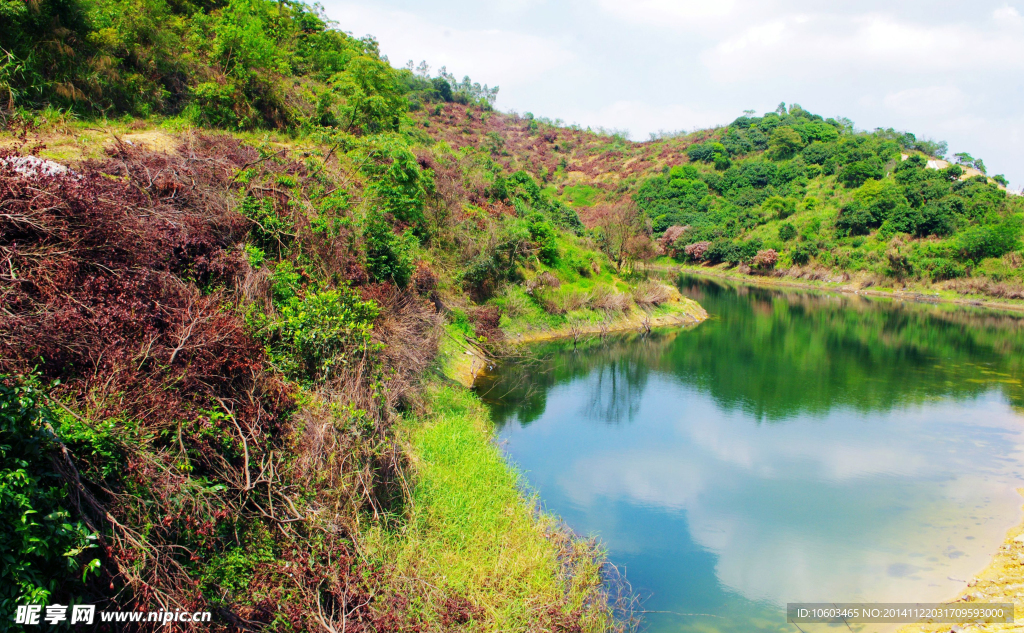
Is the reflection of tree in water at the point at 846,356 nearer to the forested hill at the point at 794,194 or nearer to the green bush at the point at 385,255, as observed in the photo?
the forested hill at the point at 794,194

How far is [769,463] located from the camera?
566 inches

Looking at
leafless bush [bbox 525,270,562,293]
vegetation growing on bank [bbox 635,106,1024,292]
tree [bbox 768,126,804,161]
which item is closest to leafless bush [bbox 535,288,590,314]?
leafless bush [bbox 525,270,562,293]

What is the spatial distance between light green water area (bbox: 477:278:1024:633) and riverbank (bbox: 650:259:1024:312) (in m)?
18.3

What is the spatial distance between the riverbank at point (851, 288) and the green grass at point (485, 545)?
3510 centimetres

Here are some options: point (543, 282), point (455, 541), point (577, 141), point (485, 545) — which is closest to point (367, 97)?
point (543, 282)

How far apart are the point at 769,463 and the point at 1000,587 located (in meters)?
5.47

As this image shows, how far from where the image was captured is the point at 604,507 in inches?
452

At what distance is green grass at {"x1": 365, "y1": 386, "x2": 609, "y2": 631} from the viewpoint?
723 centimetres

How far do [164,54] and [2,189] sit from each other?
12.7 metres

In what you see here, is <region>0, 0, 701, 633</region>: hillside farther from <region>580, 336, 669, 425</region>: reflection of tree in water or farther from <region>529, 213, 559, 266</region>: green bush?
<region>529, 213, 559, 266</region>: green bush

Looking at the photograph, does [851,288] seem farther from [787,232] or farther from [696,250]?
[696,250]

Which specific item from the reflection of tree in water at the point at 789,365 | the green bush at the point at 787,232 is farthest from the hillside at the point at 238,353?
the green bush at the point at 787,232

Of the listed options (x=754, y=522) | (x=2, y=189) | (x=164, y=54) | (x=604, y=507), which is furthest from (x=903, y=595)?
(x=164, y=54)

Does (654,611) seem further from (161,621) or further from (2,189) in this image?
(2,189)
